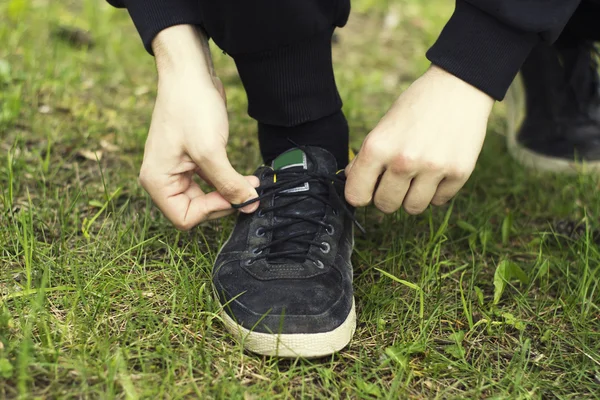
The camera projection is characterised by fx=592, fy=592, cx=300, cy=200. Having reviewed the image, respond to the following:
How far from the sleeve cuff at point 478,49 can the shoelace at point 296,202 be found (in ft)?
1.37

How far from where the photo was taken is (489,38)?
1205 millimetres

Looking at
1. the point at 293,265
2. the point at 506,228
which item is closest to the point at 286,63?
the point at 293,265

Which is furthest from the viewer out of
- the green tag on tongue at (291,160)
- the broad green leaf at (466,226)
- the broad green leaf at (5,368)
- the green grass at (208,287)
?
the broad green leaf at (466,226)

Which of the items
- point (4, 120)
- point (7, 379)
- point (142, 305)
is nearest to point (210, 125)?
point (142, 305)

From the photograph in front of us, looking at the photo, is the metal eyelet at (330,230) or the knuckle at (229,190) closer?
the knuckle at (229,190)

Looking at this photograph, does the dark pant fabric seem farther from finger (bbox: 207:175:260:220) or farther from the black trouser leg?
finger (bbox: 207:175:260:220)

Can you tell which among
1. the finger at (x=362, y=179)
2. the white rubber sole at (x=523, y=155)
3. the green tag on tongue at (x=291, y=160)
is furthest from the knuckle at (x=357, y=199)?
the white rubber sole at (x=523, y=155)

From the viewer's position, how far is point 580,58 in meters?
2.12

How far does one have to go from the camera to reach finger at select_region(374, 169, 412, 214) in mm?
1235

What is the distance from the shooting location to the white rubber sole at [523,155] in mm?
2117

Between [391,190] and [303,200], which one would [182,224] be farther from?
[391,190]

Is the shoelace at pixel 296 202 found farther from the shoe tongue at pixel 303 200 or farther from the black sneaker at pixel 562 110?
the black sneaker at pixel 562 110

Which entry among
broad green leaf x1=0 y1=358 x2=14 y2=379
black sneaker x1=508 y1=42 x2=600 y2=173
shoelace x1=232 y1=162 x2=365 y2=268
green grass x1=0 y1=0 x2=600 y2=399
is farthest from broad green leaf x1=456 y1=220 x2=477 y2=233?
broad green leaf x1=0 y1=358 x2=14 y2=379

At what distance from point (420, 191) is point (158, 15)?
27.3 inches
